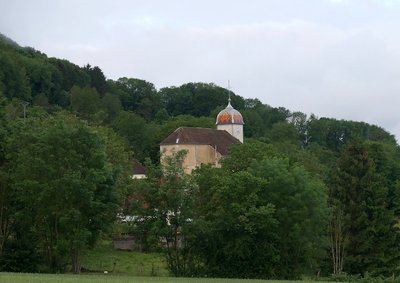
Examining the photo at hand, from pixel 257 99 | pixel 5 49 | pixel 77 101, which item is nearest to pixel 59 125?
pixel 77 101

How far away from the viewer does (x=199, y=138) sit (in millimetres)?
99625

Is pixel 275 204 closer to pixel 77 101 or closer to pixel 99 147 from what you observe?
pixel 99 147

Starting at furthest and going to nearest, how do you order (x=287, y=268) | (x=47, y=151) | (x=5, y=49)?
(x=5, y=49) → (x=287, y=268) → (x=47, y=151)

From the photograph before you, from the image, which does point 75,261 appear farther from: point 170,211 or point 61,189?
point 170,211

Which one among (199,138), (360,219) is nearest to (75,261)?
(360,219)

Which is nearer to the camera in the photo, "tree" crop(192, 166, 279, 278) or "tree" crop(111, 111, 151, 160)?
"tree" crop(192, 166, 279, 278)

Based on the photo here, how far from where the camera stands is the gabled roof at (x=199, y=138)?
98438mm

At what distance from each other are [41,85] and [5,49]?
10.3 metres

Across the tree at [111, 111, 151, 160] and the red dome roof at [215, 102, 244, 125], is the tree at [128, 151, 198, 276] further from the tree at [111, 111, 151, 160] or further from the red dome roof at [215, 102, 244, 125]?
the tree at [111, 111, 151, 160]

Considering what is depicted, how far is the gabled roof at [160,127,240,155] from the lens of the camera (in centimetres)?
9844

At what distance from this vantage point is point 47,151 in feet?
150

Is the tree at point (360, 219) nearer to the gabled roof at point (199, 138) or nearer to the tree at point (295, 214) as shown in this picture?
the tree at point (295, 214)

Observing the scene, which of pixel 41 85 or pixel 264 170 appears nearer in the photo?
pixel 264 170

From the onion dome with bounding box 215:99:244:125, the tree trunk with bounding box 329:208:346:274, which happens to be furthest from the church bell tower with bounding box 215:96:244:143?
the tree trunk with bounding box 329:208:346:274
